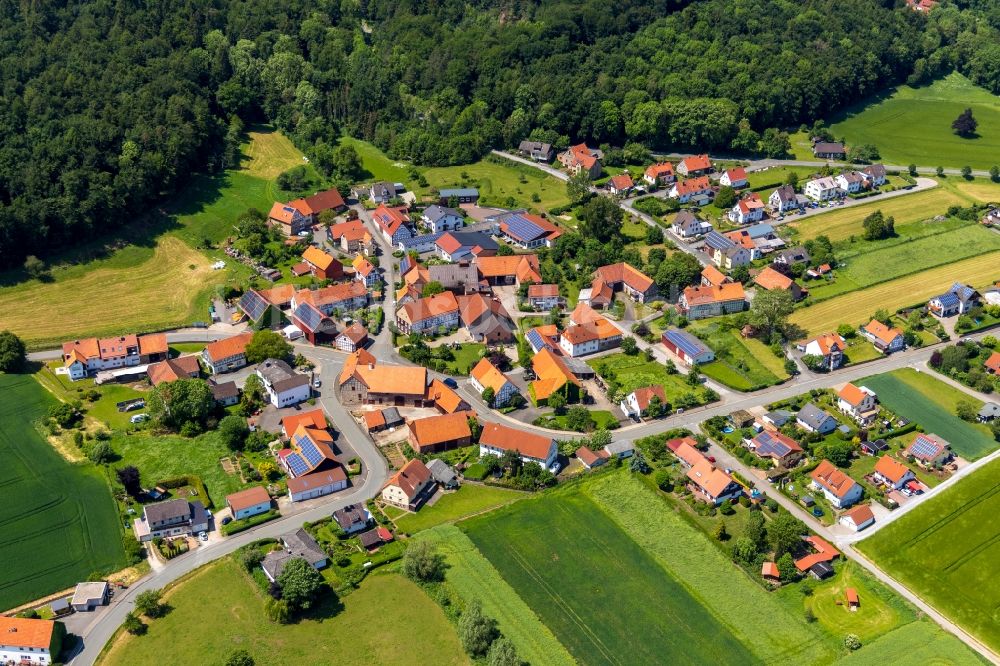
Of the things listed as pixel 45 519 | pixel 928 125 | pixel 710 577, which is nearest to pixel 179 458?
pixel 45 519

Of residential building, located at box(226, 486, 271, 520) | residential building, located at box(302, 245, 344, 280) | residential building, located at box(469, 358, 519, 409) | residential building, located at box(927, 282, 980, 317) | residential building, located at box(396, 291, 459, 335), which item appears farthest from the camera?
residential building, located at box(302, 245, 344, 280)

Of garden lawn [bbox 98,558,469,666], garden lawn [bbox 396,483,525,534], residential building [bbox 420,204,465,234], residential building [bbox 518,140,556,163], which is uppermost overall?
residential building [bbox 518,140,556,163]

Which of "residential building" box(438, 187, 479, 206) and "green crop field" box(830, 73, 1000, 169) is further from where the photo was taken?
"green crop field" box(830, 73, 1000, 169)

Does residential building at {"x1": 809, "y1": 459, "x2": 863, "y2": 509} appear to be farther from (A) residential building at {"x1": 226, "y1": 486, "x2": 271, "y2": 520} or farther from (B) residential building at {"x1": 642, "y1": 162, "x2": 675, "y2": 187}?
(B) residential building at {"x1": 642, "y1": 162, "x2": 675, "y2": 187}

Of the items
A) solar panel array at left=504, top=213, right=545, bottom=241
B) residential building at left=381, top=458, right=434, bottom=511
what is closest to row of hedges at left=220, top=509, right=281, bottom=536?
residential building at left=381, top=458, right=434, bottom=511

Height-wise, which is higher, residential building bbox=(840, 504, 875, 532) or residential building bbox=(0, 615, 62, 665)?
residential building bbox=(840, 504, 875, 532)

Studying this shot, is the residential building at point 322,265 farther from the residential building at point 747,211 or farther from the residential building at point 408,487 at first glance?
the residential building at point 747,211
